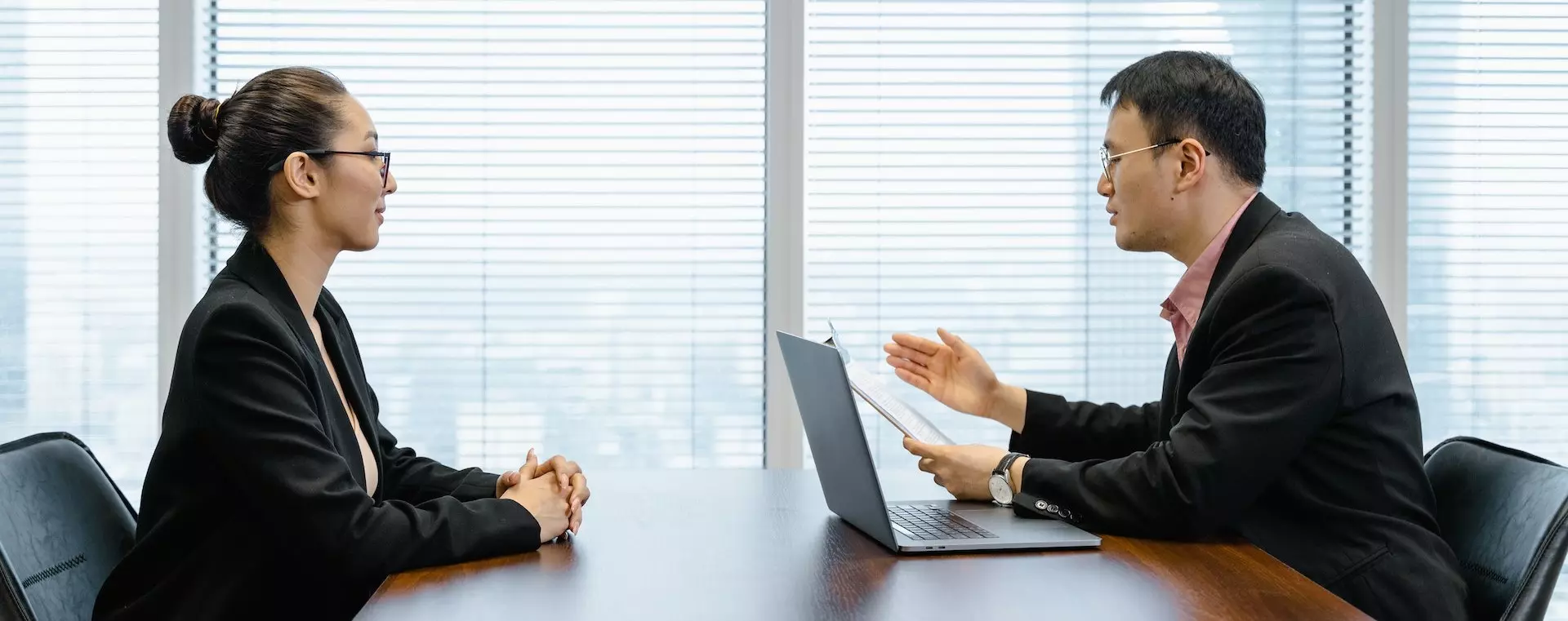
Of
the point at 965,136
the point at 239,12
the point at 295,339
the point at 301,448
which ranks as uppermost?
the point at 239,12

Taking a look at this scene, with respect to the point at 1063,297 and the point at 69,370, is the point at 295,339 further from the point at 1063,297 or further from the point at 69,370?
the point at 1063,297

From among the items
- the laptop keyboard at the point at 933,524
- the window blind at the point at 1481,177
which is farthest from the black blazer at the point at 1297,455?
the window blind at the point at 1481,177

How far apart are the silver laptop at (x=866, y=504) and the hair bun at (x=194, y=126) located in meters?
0.86

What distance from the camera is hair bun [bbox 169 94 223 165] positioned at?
1.66m

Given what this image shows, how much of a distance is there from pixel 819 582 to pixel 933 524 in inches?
12.9

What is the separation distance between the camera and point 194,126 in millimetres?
1671

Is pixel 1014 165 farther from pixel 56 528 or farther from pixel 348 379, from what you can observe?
pixel 56 528

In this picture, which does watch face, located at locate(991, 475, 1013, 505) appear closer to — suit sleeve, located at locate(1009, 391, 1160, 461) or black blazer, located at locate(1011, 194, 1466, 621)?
black blazer, located at locate(1011, 194, 1466, 621)

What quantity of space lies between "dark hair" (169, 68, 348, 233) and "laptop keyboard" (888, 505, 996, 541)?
3.21 ft

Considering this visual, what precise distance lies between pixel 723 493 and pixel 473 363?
4.55ft

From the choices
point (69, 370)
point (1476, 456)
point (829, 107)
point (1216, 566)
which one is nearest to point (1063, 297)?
point (829, 107)

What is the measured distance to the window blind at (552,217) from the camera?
3029mm

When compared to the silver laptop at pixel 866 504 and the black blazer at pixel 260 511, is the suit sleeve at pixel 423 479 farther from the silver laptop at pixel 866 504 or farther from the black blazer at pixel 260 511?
the silver laptop at pixel 866 504

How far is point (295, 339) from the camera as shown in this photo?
1.53 meters
